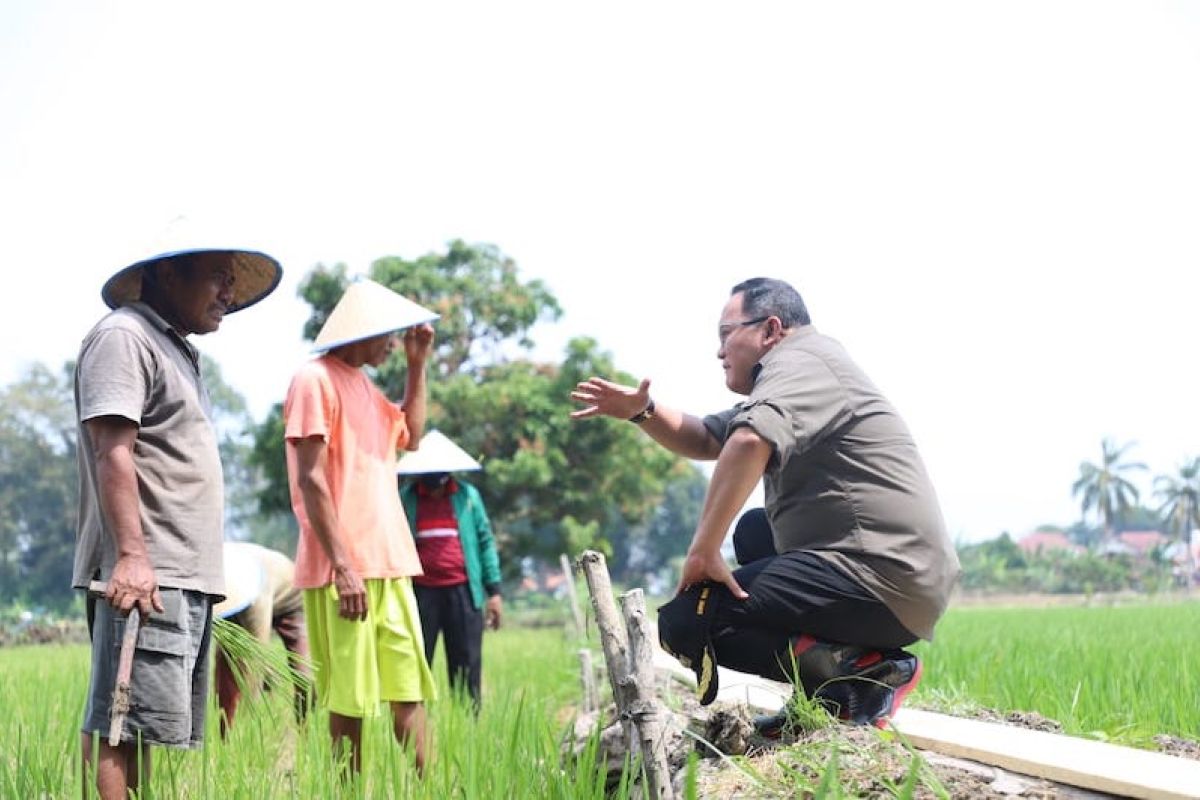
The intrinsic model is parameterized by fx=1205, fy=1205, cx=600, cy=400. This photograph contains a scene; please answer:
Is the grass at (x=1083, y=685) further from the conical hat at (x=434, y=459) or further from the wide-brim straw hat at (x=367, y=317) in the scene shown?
the conical hat at (x=434, y=459)

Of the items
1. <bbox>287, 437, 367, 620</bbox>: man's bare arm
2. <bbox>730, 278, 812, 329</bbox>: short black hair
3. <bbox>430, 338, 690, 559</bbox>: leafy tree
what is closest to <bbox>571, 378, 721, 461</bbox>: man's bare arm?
<bbox>730, 278, 812, 329</bbox>: short black hair

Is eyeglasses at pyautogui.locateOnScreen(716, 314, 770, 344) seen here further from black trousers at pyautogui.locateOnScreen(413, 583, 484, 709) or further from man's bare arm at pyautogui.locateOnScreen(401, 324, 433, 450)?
black trousers at pyautogui.locateOnScreen(413, 583, 484, 709)

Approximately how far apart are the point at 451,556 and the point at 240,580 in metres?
1.01

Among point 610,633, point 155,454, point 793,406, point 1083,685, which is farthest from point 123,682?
point 1083,685

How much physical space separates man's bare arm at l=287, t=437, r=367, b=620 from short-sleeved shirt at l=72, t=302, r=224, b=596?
679 mm

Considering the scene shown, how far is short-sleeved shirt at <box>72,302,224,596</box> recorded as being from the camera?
99.2 inches

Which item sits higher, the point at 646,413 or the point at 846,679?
the point at 646,413

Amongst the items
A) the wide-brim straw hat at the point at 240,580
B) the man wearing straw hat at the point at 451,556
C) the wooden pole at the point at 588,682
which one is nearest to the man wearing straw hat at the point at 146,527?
the wide-brim straw hat at the point at 240,580

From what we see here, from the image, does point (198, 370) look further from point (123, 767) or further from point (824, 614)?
point (824, 614)

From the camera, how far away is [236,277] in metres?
3.12

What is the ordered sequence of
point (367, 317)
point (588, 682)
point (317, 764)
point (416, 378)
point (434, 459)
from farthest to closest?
point (588, 682) < point (434, 459) < point (416, 378) < point (367, 317) < point (317, 764)

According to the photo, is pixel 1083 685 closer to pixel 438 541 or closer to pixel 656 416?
pixel 656 416

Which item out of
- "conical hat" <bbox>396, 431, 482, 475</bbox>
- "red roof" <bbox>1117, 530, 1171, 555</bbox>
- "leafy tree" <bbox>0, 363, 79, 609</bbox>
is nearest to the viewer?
"conical hat" <bbox>396, 431, 482, 475</bbox>

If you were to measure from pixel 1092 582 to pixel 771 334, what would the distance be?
42645 millimetres
